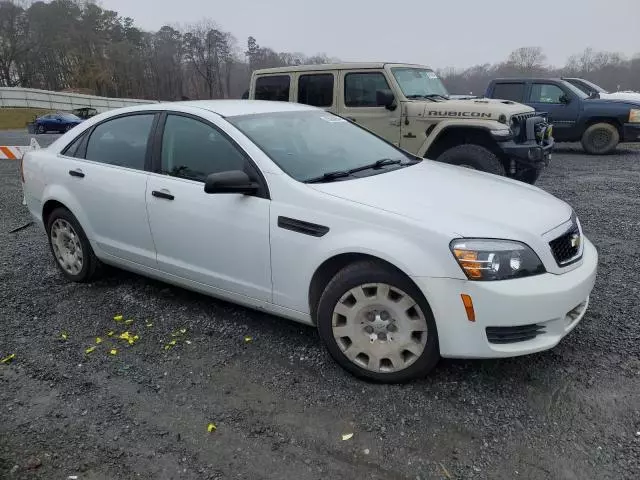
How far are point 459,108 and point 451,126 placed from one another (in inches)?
11.5

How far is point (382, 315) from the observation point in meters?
2.83

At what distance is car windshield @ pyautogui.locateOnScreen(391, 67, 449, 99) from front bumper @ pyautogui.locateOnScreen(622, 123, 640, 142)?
6019mm

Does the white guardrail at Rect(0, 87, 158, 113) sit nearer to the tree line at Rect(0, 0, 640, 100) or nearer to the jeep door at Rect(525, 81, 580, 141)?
the tree line at Rect(0, 0, 640, 100)

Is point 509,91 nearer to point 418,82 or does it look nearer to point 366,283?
point 418,82

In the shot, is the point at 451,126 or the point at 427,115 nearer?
the point at 451,126

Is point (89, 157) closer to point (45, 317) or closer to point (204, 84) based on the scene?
point (45, 317)

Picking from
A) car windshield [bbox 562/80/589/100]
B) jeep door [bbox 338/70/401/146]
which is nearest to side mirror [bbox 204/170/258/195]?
jeep door [bbox 338/70/401/146]

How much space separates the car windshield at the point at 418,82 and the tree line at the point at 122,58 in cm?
6005

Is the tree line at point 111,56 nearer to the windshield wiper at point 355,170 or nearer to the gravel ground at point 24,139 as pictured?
the gravel ground at point 24,139

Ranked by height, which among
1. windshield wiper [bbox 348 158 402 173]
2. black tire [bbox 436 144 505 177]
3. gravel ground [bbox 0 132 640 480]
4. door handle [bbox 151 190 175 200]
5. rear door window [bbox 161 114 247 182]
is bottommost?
gravel ground [bbox 0 132 640 480]

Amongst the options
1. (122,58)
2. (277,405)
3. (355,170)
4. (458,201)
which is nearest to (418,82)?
(355,170)

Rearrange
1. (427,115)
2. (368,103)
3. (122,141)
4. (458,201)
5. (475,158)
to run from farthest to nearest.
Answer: (368,103) < (427,115) < (475,158) < (122,141) < (458,201)

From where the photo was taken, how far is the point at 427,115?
7.26 meters

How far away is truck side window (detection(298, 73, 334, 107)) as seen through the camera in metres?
7.93
